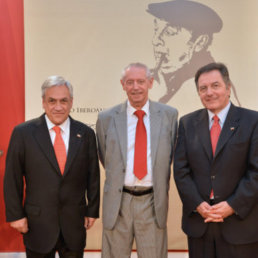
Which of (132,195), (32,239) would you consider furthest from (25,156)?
(132,195)

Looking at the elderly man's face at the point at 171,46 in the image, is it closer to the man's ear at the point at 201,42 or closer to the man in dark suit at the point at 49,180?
the man's ear at the point at 201,42

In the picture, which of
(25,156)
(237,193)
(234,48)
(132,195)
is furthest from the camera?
(234,48)

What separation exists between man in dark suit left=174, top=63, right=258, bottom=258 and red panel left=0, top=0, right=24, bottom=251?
6.84ft

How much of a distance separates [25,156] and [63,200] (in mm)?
389

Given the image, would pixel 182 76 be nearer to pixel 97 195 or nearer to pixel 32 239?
pixel 97 195

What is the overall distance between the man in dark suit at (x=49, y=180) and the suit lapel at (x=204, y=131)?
0.80 metres

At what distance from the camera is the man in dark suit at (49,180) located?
2.31 metres

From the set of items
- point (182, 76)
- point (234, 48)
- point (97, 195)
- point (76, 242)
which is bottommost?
point (76, 242)

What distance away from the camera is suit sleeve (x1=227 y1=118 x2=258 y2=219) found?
2115 millimetres

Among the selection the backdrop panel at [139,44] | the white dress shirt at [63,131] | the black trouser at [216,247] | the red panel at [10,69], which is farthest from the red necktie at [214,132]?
the red panel at [10,69]

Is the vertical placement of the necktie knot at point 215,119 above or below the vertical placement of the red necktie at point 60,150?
above

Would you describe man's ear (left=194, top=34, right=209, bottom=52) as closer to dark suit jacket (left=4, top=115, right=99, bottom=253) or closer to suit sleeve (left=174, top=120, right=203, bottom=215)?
suit sleeve (left=174, top=120, right=203, bottom=215)

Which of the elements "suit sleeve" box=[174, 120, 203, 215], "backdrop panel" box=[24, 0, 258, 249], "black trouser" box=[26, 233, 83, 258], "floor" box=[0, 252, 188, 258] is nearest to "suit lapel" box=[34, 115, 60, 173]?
"black trouser" box=[26, 233, 83, 258]

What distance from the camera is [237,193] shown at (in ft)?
7.00
